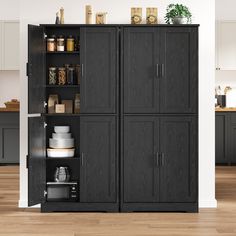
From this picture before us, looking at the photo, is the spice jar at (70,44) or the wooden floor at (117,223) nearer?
the wooden floor at (117,223)

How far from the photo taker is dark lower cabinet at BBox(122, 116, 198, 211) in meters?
5.75

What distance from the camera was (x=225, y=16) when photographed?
1002 cm

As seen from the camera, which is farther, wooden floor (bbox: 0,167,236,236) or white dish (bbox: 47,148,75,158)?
white dish (bbox: 47,148,75,158)

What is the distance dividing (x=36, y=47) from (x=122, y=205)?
1.69 metres

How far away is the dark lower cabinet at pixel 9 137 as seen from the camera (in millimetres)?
9625

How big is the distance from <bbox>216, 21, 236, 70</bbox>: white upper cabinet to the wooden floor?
4.36 m

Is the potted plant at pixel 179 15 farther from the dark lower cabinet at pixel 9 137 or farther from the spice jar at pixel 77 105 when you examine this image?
the dark lower cabinet at pixel 9 137

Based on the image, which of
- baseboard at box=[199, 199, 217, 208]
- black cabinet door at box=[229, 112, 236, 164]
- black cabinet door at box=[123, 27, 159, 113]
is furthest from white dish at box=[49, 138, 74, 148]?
black cabinet door at box=[229, 112, 236, 164]

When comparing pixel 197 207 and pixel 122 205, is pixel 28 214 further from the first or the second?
pixel 197 207

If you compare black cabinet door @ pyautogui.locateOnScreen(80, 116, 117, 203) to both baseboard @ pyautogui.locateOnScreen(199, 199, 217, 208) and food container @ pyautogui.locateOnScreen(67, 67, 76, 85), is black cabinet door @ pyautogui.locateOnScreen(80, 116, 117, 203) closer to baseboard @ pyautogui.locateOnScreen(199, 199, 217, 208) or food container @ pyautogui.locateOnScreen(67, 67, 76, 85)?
food container @ pyautogui.locateOnScreen(67, 67, 76, 85)

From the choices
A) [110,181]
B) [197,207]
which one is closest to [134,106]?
[110,181]

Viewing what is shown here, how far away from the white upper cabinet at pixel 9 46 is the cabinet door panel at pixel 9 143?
1170mm

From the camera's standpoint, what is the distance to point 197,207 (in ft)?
19.0

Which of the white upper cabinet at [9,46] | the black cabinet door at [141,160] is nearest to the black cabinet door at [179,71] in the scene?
the black cabinet door at [141,160]
